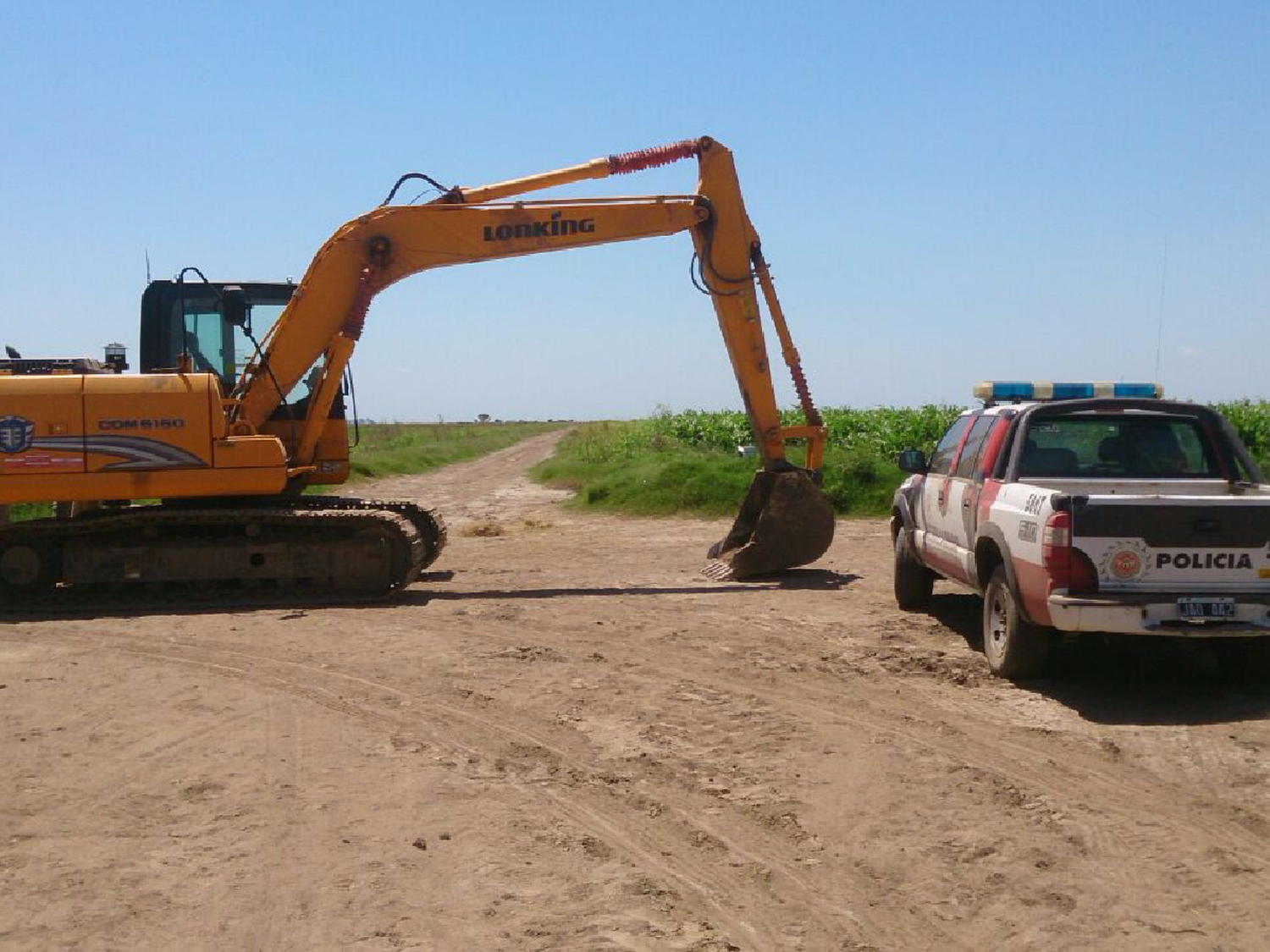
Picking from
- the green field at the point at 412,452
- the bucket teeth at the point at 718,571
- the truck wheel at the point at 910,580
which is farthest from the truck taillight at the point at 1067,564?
the green field at the point at 412,452

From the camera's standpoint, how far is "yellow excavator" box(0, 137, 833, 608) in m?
12.2

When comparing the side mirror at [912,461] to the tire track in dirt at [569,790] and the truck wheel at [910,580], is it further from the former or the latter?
the tire track in dirt at [569,790]

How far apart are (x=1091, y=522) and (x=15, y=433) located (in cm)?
1000

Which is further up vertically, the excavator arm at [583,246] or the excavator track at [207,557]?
the excavator arm at [583,246]

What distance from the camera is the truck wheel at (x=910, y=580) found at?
37.7 feet

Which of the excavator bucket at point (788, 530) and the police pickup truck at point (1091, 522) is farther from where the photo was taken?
the excavator bucket at point (788, 530)

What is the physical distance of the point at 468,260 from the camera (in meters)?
13.6

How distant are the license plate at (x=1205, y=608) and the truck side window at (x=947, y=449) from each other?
10.3ft

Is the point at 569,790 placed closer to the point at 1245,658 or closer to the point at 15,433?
the point at 1245,658

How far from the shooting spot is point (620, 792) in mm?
6340

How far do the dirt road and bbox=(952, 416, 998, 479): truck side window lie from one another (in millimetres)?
1416

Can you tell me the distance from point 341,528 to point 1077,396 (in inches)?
286

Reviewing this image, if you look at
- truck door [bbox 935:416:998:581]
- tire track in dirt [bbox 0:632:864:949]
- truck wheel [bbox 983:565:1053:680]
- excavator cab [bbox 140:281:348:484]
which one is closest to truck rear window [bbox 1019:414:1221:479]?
truck door [bbox 935:416:998:581]

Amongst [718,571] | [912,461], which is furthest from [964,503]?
[718,571]
